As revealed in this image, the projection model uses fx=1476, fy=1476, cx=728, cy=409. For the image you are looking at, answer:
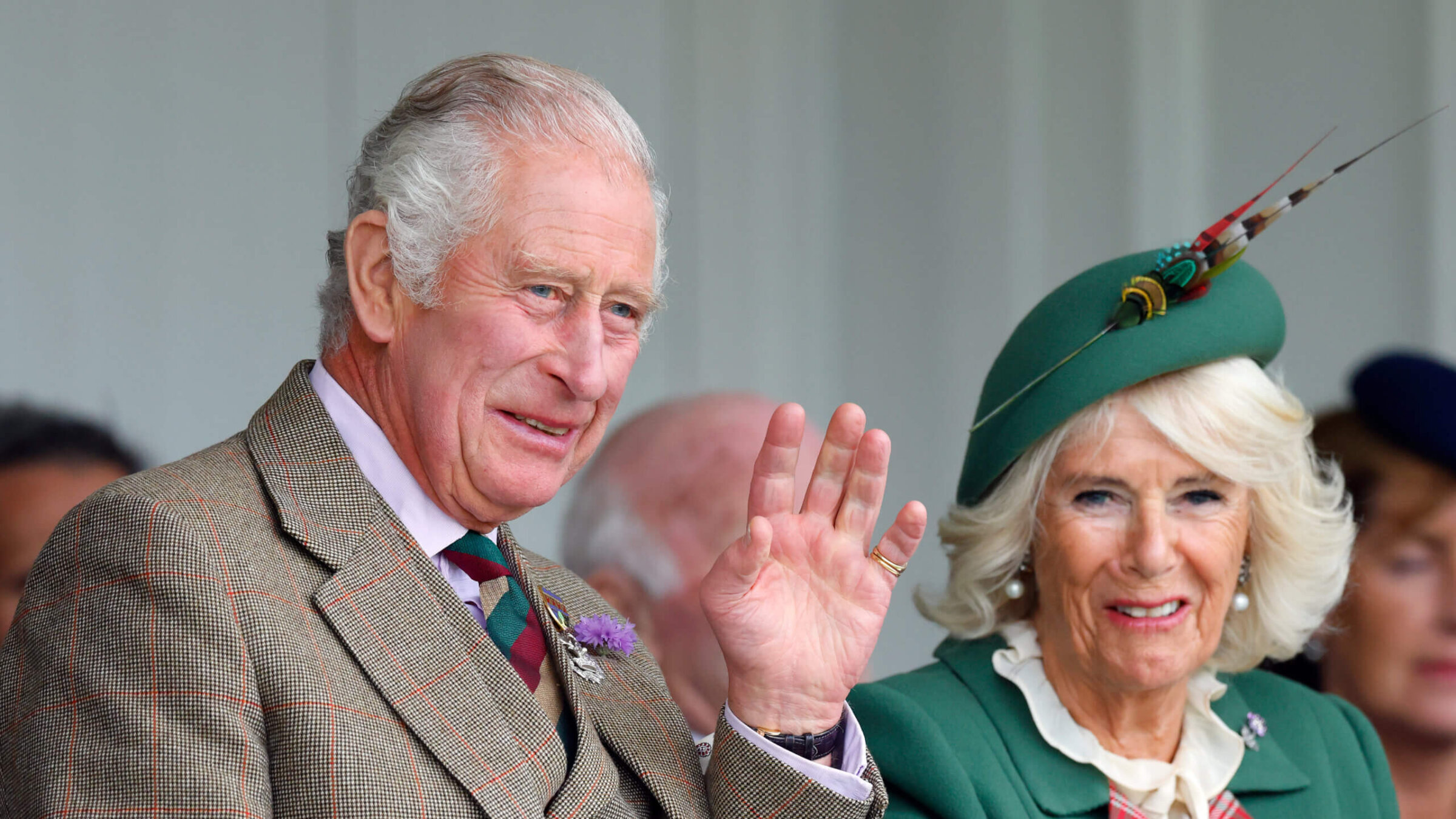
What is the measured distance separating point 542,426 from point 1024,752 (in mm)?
1157

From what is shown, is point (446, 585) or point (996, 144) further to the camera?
point (996, 144)

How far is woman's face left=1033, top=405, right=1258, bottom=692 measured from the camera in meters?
2.66

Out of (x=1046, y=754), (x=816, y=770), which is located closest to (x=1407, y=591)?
(x=1046, y=754)

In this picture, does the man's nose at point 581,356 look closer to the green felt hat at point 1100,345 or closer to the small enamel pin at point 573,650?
the small enamel pin at point 573,650

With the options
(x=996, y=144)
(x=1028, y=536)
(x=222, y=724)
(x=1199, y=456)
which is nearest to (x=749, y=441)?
(x=1028, y=536)

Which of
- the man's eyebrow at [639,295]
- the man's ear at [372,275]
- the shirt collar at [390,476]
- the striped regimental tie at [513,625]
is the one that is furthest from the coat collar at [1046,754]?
the man's ear at [372,275]

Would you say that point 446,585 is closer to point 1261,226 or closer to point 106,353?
point 1261,226

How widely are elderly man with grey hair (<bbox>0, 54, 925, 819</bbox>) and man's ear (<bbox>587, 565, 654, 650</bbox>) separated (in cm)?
78

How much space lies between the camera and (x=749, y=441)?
3439 millimetres

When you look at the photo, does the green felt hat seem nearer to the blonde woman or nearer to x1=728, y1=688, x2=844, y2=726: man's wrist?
the blonde woman

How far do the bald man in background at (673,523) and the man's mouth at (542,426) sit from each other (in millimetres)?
1126

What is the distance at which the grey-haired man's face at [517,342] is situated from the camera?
1987mm

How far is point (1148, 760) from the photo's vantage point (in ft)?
9.02

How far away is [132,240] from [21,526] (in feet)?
2.74
